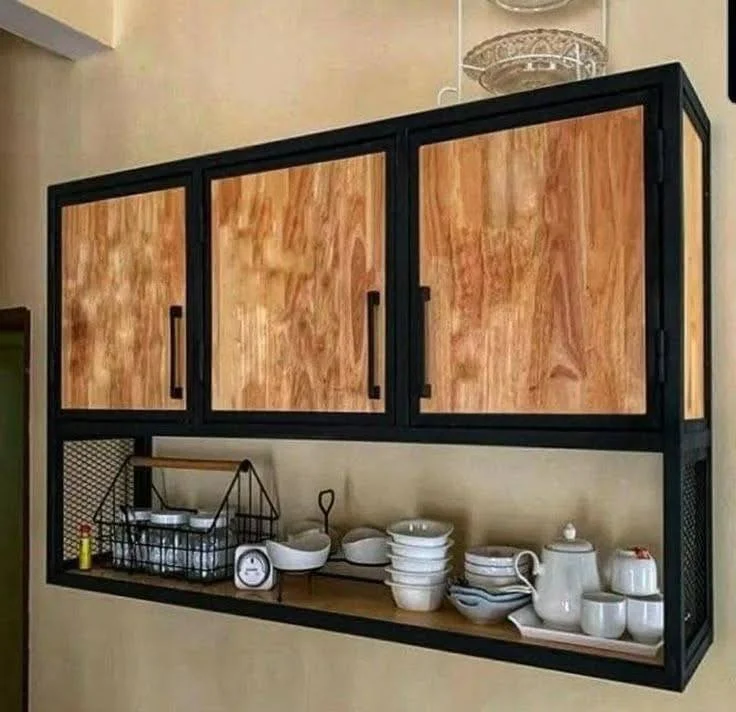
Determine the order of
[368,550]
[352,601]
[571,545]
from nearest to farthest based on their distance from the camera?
[571,545], [352,601], [368,550]

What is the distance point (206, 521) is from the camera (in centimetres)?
219

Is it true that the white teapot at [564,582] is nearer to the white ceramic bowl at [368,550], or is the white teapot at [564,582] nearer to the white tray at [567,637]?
the white tray at [567,637]

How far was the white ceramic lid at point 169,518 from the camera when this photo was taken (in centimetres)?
222

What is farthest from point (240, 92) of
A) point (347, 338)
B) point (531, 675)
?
point (531, 675)

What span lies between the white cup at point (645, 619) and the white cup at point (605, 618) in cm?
1

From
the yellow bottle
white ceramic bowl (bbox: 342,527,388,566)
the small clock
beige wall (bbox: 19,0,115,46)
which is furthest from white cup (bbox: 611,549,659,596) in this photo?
beige wall (bbox: 19,0,115,46)

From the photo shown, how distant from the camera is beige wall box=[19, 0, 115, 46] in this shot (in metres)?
2.52

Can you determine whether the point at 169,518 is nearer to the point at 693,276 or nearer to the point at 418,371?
the point at 418,371

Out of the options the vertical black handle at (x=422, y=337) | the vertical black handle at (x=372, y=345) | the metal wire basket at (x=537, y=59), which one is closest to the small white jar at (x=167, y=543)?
the vertical black handle at (x=372, y=345)

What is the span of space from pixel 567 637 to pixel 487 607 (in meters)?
0.18

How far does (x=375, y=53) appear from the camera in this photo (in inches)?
88.4

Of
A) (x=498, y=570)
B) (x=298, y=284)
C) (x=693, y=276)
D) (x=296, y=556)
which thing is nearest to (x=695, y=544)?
(x=498, y=570)

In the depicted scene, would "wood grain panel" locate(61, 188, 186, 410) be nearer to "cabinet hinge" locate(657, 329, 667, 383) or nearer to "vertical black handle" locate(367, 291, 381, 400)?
"vertical black handle" locate(367, 291, 381, 400)

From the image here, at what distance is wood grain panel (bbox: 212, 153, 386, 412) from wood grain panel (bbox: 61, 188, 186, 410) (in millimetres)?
150
